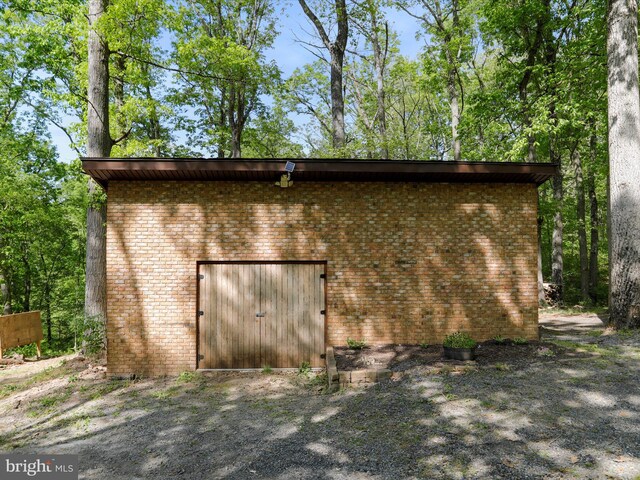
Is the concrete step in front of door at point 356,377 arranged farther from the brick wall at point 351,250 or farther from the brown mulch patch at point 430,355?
the brick wall at point 351,250

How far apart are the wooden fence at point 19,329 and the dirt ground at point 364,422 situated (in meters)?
3.49

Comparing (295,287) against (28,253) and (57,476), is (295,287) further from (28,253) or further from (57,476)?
(28,253)

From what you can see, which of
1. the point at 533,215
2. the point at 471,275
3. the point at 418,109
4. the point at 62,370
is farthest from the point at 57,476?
the point at 418,109

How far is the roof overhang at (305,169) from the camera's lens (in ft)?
23.8

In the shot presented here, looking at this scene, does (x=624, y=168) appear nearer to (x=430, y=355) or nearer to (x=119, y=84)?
(x=430, y=355)

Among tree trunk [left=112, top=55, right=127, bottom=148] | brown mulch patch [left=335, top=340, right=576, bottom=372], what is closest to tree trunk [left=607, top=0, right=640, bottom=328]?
brown mulch patch [left=335, top=340, right=576, bottom=372]

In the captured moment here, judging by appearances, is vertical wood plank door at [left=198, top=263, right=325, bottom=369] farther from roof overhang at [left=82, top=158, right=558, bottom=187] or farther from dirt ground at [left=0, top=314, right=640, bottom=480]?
roof overhang at [left=82, top=158, right=558, bottom=187]

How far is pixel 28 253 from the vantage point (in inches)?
728

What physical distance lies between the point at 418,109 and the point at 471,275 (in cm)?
2282

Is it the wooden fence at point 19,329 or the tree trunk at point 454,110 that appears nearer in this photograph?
the wooden fence at point 19,329

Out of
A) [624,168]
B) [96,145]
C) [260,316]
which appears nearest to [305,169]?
[260,316]

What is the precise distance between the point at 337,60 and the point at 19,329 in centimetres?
1508
